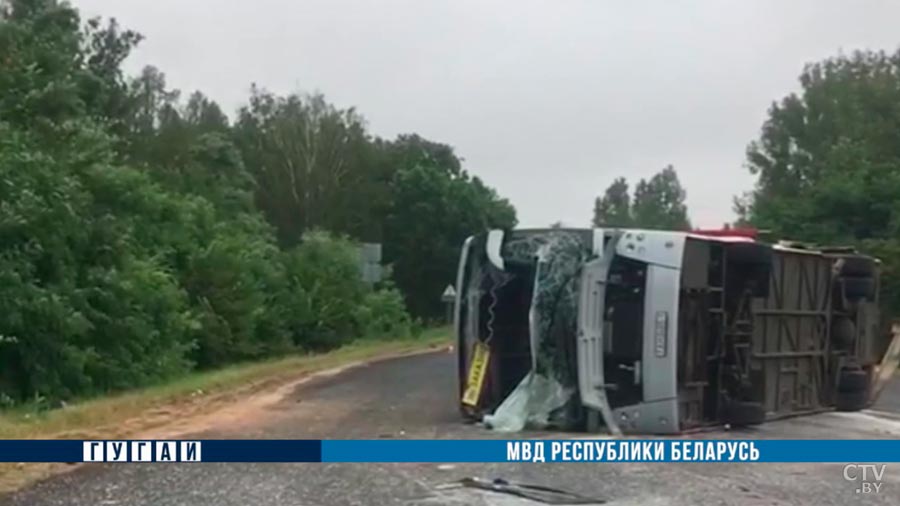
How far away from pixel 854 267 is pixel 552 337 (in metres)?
3.75

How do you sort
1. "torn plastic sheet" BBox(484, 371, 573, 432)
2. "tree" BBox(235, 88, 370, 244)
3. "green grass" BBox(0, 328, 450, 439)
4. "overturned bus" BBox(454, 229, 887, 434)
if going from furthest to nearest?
"tree" BBox(235, 88, 370, 244) → "green grass" BBox(0, 328, 450, 439) → "torn plastic sheet" BBox(484, 371, 573, 432) → "overturned bus" BBox(454, 229, 887, 434)

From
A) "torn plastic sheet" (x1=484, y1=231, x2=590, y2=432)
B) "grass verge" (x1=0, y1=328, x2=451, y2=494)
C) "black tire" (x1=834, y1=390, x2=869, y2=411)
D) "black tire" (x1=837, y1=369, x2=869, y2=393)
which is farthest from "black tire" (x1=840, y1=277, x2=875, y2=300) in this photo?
"grass verge" (x1=0, y1=328, x2=451, y2=494)

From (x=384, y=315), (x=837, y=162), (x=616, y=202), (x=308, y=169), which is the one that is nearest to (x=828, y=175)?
(x=837, y=162)

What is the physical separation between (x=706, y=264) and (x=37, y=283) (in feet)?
34.2

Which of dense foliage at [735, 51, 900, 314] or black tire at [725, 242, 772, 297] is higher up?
dense foliage at [735, 51, 900, 314]

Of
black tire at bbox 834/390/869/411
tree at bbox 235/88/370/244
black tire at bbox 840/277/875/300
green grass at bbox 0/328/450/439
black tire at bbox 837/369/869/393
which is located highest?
tree at bbox 235/88/370/244

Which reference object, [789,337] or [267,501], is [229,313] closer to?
[789,337]

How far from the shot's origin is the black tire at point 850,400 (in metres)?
14.4

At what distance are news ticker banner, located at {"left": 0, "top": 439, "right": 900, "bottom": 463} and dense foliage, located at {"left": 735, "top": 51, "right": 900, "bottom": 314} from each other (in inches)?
549

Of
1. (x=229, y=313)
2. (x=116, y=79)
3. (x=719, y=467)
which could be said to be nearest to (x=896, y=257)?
(x=229, y=313)

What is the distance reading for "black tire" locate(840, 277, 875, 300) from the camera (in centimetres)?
1420

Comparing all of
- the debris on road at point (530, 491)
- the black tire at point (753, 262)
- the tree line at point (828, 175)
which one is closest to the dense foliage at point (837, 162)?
the tree line at point (828, 175)

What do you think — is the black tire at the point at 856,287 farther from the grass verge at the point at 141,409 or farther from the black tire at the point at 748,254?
the grass verge at the point at 141,409

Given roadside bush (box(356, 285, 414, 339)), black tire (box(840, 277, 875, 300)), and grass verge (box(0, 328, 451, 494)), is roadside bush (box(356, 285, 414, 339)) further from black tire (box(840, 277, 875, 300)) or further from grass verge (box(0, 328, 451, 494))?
black tire (box(840, 277, 875, 300))
